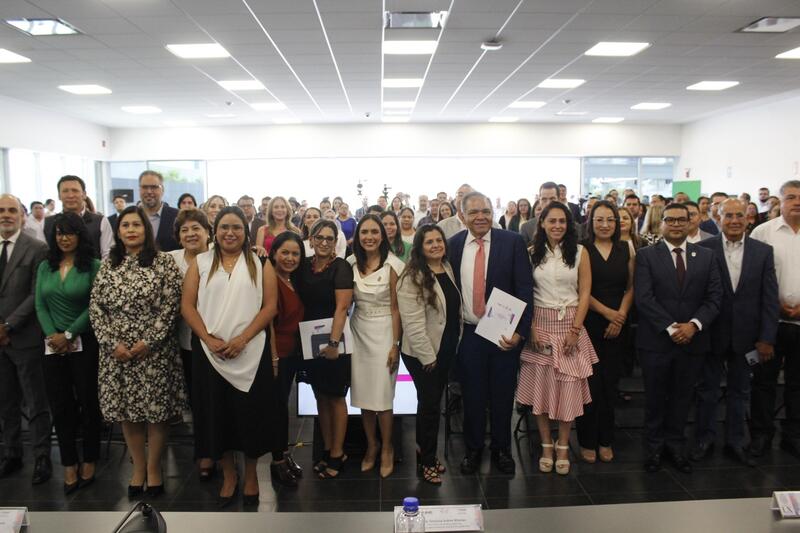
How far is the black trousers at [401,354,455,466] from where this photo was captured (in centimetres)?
311

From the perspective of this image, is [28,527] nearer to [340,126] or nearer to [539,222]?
[539,222]

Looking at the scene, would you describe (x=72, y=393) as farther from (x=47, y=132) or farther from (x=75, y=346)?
(x=47, y=132)

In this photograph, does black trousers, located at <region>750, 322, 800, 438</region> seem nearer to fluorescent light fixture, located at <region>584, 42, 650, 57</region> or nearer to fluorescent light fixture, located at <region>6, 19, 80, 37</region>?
fluorescent light fixture, located at <region>584, 42, 650, 57</region>

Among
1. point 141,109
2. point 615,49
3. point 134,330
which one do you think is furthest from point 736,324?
point 141,109

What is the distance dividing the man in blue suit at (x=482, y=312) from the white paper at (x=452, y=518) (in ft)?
5.94

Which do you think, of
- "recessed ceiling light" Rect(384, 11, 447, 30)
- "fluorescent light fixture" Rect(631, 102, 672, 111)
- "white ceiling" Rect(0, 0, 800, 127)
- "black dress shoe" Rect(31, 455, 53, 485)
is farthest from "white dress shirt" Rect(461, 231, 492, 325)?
"fluorescent light fixture" Rect(631, 102, 672, 111)

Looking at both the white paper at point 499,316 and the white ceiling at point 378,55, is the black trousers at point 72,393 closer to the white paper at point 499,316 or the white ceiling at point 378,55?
the white paper at point 499,316

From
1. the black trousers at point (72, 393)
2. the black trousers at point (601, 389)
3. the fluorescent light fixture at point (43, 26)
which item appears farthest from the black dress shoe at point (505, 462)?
the fluorescent light fixture at point (43, 26)

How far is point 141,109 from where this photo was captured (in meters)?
11.6

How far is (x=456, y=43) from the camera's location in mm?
6801

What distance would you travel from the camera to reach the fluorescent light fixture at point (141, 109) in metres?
11.3

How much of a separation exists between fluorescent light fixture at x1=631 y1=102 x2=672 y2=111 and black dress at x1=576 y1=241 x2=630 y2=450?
9.55 m

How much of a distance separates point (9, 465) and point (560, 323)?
11.8ft

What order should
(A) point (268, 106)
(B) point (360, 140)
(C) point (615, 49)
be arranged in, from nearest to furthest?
1. (C) point (615, 49)
2. (A) point (268, 106)
3. (B) point (360, 140)
